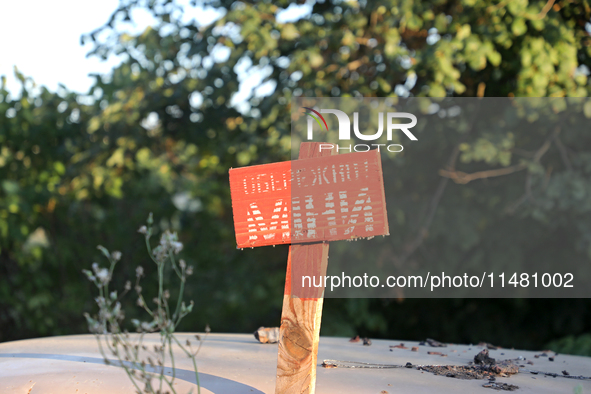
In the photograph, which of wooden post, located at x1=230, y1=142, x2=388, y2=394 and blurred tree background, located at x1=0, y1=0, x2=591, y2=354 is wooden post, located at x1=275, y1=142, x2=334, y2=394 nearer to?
wooden post, located at x1=230, y1=142, x2=388, y2=394

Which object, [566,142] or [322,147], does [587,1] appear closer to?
[566,142]

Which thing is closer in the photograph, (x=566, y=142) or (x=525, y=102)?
(x=525, y=102)

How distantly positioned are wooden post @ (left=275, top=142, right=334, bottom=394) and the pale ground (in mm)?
203

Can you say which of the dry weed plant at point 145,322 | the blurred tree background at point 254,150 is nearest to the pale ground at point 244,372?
the dry weed plant at point 145,322

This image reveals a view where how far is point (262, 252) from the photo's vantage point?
23.1ft

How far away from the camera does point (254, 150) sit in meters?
5.19

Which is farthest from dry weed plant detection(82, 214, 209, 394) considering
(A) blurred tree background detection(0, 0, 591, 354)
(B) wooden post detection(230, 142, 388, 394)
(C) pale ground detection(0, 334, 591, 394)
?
(A) blurred tree background detection(0, 0, 591, 354)

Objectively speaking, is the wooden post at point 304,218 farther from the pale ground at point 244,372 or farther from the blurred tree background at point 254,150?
the blurred tree background at point 254,150

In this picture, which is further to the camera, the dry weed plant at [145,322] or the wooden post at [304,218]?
the wooden post at [304,218]

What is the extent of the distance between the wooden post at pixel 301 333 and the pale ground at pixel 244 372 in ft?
0.67

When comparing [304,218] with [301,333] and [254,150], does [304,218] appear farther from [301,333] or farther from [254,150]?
[254,150]

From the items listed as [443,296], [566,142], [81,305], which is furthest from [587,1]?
[81,305]

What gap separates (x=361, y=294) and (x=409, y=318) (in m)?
0.93

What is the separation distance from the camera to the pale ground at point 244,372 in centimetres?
209
